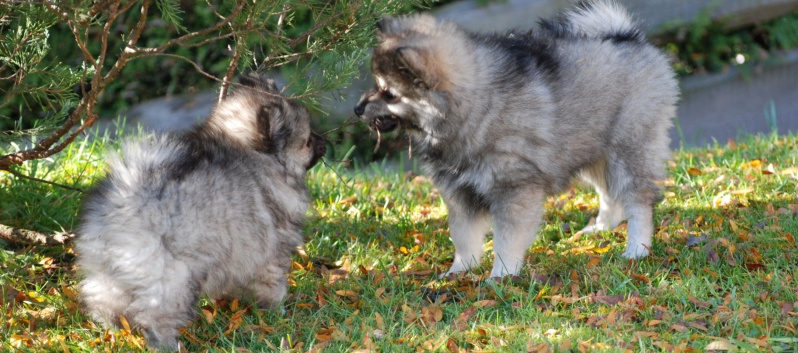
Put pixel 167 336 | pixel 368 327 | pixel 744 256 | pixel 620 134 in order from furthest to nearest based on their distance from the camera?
1. pixel 620 134
2. pixel 744 256
3. pixel 368 327
4. pixel 167 336

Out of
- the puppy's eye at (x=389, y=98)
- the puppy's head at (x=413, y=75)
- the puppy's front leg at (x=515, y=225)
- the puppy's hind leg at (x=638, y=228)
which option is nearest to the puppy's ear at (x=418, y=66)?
the puppy's head at (x=413, y=75)

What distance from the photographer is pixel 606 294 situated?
11.5 feet

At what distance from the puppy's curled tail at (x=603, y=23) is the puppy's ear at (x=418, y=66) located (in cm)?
110

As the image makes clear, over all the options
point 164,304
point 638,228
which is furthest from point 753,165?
point 164,304

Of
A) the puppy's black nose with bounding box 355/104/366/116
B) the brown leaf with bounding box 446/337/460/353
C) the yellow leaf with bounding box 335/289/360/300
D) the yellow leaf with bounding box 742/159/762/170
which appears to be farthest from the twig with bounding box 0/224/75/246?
the yellow leaf with bounding box 742/159/762/170

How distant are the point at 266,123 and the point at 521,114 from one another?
1.13 m

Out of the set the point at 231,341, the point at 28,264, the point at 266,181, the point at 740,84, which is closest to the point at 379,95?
the point at 266,181

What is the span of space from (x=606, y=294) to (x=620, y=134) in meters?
0.92

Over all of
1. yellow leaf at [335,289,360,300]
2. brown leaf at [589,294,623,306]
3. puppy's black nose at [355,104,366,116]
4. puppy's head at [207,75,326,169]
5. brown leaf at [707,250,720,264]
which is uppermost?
puppy's black nose at [355,104,366,116]

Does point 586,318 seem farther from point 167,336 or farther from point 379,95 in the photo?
point 167,336

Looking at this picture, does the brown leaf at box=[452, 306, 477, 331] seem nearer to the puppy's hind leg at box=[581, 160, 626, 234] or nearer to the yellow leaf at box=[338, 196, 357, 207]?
the puppy's hind leg at box=[581, 160, 626, 234]

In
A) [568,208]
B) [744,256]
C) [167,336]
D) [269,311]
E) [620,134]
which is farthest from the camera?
[568,208]

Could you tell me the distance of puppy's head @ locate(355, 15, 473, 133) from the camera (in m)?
3.43

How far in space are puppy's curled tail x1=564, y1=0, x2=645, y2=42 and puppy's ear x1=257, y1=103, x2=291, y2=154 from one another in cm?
170
